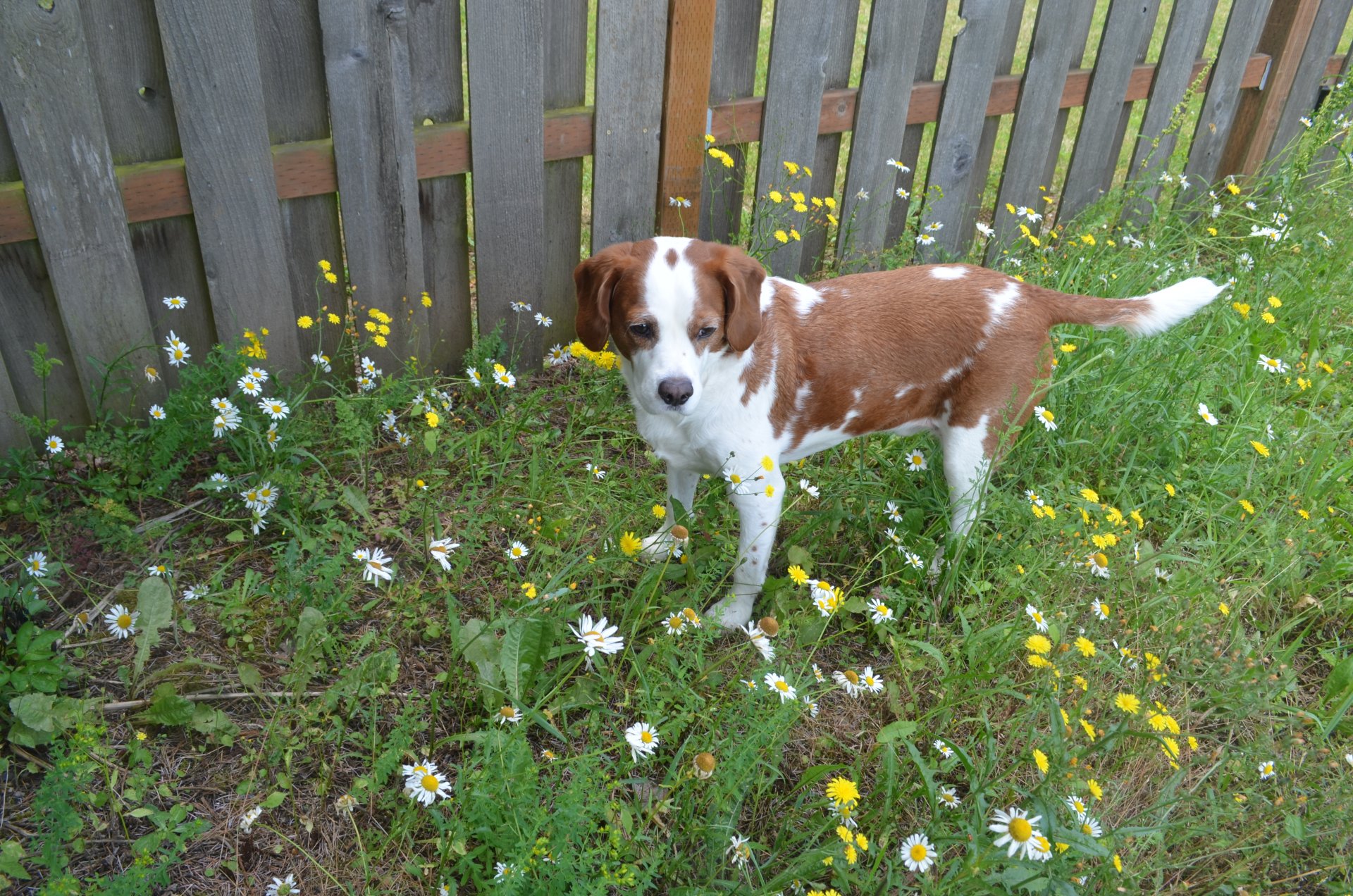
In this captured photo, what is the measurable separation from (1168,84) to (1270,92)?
1116mm

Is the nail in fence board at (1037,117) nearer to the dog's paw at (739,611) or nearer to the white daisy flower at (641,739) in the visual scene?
the dog's paw at (739,611)

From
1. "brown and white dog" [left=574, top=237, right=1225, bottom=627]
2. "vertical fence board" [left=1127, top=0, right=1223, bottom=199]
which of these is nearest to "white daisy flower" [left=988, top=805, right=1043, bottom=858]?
"brown and white dog" [left=574, top=237, right=1225, bottom=627]

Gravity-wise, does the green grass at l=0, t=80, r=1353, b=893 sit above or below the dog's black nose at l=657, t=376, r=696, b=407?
below

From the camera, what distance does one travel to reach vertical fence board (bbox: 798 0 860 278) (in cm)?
378

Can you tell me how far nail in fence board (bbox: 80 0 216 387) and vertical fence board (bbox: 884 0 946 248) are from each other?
2.95 meters

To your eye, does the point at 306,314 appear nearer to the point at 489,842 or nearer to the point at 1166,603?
the point at 489,842

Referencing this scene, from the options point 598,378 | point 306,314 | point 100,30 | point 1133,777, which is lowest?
point 1133,777

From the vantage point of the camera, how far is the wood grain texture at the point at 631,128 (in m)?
3.25

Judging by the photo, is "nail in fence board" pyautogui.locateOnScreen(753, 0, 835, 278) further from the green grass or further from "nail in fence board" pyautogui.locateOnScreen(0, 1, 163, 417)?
"nail in fence board" pyautogui.locateOnScreen(0, 1, 163, 417)

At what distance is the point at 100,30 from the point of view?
248 centimetres

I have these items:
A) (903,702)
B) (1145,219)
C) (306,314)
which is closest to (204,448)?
(306,314)

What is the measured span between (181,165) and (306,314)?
0.65m

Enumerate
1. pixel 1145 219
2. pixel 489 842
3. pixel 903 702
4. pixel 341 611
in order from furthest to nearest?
1. pixel 1145 219
2. pixel 903 702
3. pixel 341 611
4. pixel 489 842

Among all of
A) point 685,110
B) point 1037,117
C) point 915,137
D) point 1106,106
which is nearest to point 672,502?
point 685,110
